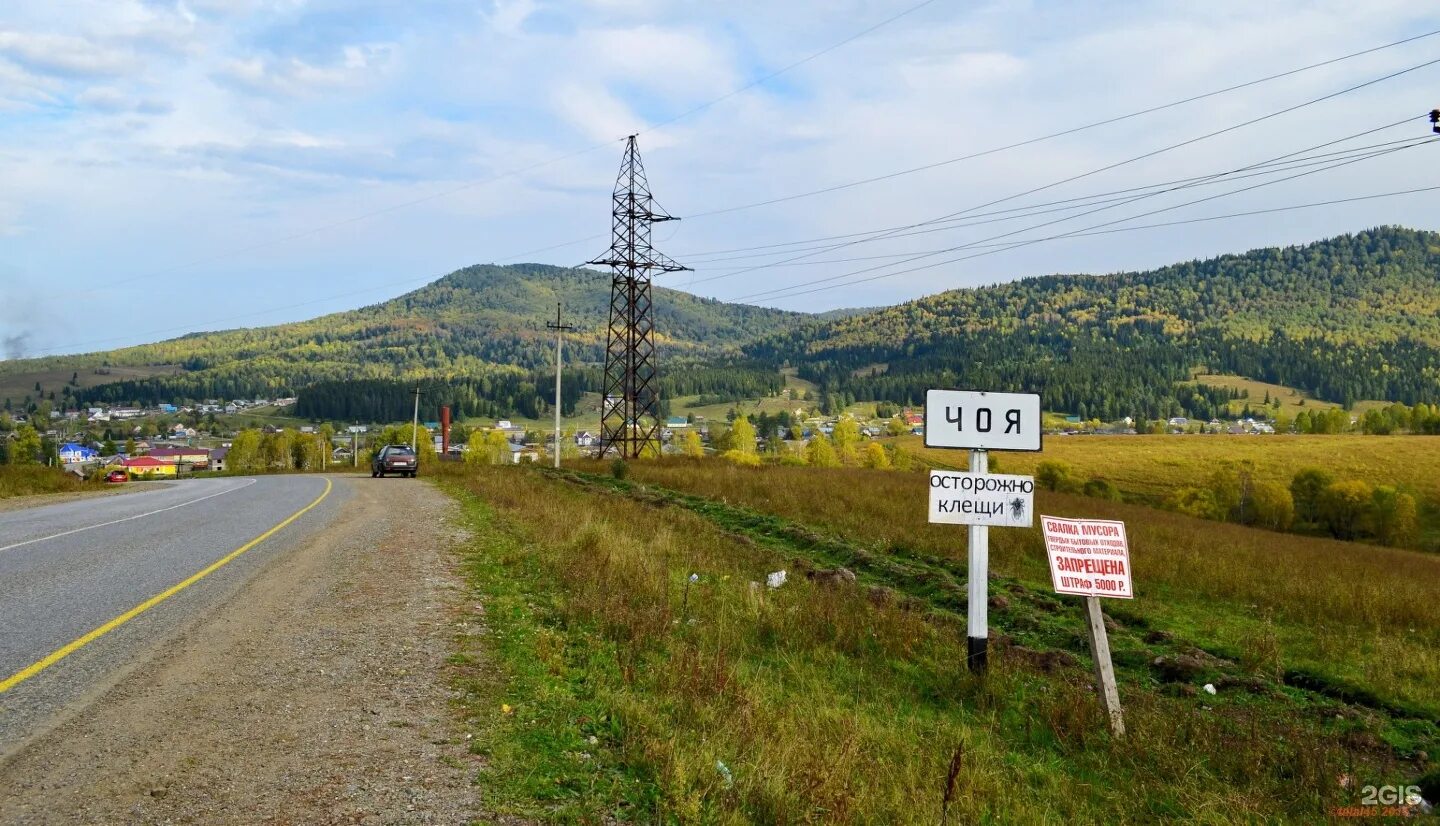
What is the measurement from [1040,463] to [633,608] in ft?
257

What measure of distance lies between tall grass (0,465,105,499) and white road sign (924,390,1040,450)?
97.8 ft

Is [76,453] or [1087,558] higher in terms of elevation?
[1087,558]

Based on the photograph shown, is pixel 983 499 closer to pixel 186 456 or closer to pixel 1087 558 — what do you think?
pixel 1087 558

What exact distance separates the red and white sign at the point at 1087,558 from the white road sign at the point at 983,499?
78 cm

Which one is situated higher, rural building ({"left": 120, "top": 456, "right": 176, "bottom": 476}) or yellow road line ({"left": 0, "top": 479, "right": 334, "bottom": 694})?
yellow road line ({"left": 0, "top": 479, "right": 334, "bottom": 694})

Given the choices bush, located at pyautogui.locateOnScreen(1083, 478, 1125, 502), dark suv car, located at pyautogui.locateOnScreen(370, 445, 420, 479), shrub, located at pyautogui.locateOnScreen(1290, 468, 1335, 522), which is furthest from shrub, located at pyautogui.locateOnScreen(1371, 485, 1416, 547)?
dark suv car, located at pyautogui.locateOnScreen(370, 445, 420, 479)

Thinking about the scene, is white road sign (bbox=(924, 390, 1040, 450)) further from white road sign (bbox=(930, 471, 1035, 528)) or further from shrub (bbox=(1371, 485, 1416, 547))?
shrub (bbox=(1371, 485, 1416, 547))

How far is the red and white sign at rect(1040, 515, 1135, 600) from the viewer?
770cm

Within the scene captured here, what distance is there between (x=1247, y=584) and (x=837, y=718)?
35.6 feet

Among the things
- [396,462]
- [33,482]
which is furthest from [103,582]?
[396,462]

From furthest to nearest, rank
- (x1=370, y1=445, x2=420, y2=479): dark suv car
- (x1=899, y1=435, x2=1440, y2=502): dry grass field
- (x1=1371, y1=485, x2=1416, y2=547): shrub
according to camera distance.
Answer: (x1=899, y1=435, x2=1440, y2=502): dry grass field → (x1=1371, y1=485, x2=1416, y2=547): shrub → (x1=370, y1=445, x2=420, y2=479): dark suv car

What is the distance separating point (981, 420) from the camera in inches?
342

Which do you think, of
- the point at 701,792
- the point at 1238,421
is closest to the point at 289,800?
the point at 701,792
